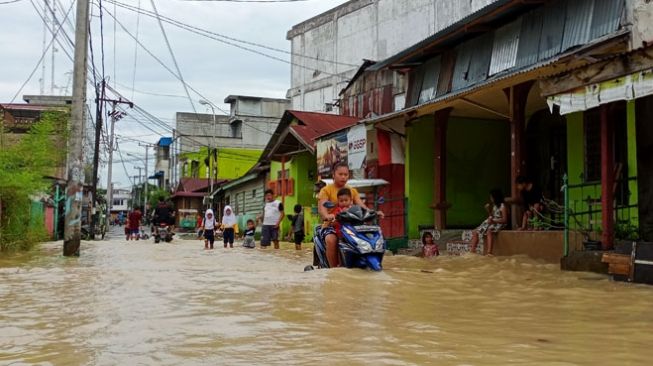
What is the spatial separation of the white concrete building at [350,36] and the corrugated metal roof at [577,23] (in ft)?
61.0

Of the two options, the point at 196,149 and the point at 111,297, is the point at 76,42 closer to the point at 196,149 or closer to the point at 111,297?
the point at 111,297

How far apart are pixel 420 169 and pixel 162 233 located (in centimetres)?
1160

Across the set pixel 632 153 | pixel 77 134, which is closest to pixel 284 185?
pixel 77 134

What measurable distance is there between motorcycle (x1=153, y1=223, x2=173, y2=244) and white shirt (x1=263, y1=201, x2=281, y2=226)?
700 centimetres

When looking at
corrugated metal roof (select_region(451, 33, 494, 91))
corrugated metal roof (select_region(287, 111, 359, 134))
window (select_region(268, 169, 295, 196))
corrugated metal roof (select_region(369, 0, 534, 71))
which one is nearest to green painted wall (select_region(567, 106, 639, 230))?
corrugated metal roof (select_region(451, 33, 494, 91))

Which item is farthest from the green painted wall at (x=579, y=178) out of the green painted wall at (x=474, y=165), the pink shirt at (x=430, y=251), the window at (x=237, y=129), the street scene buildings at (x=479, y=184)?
the window at (x=237, y=129)

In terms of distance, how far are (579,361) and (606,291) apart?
3.52m

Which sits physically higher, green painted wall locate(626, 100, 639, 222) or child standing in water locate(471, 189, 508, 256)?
green painted wall locate(626, 100, 639, 222)

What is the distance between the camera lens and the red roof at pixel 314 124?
861 inches

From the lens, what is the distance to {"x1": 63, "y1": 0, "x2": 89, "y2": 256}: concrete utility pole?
42.6 feet

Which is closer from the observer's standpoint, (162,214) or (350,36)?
(162,214)

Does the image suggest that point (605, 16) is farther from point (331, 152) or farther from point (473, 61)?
point (331, 152)

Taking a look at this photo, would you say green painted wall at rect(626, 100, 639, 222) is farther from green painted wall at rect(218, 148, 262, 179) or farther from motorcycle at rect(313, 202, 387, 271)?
green painted wall at rect(218, 148, 262, 179)

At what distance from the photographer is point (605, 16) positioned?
1014cm
